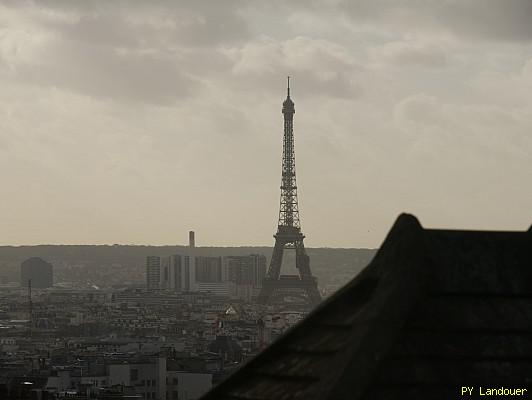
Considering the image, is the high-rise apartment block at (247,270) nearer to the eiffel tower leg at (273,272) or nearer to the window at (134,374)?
the eiffel tower leg at (273,272)

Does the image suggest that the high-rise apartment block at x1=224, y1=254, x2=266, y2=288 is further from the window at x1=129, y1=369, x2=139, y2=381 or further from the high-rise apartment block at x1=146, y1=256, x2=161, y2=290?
the window at x1=129, y1=369, x2=139, y2=381

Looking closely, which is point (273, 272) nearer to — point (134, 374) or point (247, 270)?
point (134, 374)

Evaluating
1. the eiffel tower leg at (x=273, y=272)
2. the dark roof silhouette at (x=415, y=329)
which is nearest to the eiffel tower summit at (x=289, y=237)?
the eiffel tower leg at (x=273, y=272)

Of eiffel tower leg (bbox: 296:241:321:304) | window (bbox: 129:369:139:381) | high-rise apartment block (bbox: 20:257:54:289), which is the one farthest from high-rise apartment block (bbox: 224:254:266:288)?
window (bbox: 129:369:139:381)

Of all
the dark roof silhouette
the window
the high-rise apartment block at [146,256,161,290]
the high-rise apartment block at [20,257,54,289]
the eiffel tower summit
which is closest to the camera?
the dark roof silhouette

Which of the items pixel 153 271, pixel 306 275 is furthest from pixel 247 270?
pixel 306 275

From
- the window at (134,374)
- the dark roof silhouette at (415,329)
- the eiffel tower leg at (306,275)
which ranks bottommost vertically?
the window at (134,374)

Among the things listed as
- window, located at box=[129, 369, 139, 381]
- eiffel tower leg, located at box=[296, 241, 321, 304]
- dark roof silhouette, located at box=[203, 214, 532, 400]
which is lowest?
window, located at box=[129, 369, 139, 381]

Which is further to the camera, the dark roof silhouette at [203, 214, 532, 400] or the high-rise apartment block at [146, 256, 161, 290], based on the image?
the high-rise apartment block at [146, 256, 161, 290]

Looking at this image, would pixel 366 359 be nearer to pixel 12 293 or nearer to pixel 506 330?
pixel 506 330
